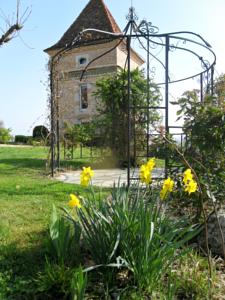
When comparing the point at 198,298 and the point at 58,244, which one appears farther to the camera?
the point at 58,244

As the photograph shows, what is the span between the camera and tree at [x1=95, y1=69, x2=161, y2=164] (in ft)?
32.6

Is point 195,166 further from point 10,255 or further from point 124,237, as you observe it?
point 10,255

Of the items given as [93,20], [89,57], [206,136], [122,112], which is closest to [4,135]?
[89,57]

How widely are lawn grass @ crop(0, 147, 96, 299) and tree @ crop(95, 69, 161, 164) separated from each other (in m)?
2.95

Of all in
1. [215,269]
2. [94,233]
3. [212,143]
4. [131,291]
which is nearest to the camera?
[131,291]

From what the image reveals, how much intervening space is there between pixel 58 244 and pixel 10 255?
67 cm

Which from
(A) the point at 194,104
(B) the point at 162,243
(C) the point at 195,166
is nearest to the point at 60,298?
(B) the point at 162,243

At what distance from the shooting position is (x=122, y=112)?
10016 mm

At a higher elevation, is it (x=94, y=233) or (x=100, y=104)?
(x=100, y=104)

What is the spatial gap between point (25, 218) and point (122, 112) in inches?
249

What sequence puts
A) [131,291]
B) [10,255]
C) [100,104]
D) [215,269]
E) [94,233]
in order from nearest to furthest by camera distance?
[131,291] < [94,233] < [215,269] < [10,255] < [100,104]

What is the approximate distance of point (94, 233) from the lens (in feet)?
8.43

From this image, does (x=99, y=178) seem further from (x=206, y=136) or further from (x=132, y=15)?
(x=206, y=136)

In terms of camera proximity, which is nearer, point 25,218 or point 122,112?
point 25,218
